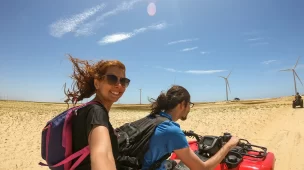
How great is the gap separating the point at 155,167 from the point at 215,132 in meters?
13.9

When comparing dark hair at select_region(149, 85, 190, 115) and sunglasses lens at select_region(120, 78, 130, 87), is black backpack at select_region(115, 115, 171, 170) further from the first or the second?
sunglasses lens at select_region(120, 78, 130, 87)

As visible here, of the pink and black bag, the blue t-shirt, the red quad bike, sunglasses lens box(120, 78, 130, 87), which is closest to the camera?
the pink and black bag

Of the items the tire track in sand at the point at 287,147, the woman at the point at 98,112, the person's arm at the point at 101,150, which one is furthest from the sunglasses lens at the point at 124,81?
the tire track in sand at the point at 287,147

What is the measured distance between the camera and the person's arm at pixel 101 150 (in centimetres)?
140

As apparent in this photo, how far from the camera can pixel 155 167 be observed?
3023mm

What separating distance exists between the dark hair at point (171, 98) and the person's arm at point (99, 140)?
69.3 inches

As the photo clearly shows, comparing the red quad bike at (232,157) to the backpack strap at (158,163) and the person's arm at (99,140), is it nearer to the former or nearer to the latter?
the backpack strap at (158,163)

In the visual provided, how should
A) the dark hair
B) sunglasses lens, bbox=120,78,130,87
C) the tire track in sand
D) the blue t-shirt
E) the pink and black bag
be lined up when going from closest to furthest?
the pink and black bag → sunglasses lens, bbox=120,78,130,87 → the blue t-shirt → the dark hair → the tire track in sand

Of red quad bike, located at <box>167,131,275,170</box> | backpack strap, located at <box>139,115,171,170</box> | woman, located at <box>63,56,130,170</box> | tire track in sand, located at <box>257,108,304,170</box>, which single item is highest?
woman, located at <box>63,56,130,170</box>

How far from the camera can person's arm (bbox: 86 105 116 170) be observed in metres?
1.41

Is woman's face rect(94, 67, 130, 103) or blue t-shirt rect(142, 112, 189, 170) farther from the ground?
woman's face rect(94, 67, 130, 103)

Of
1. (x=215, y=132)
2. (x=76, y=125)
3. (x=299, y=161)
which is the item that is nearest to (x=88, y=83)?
(x=76, y=125)

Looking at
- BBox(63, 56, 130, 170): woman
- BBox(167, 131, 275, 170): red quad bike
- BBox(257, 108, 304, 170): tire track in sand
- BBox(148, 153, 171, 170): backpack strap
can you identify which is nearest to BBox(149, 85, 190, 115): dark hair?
BBox(148, 153, 171, 170): backpack strap

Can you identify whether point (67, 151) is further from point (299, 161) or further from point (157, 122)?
point (299, 161)
